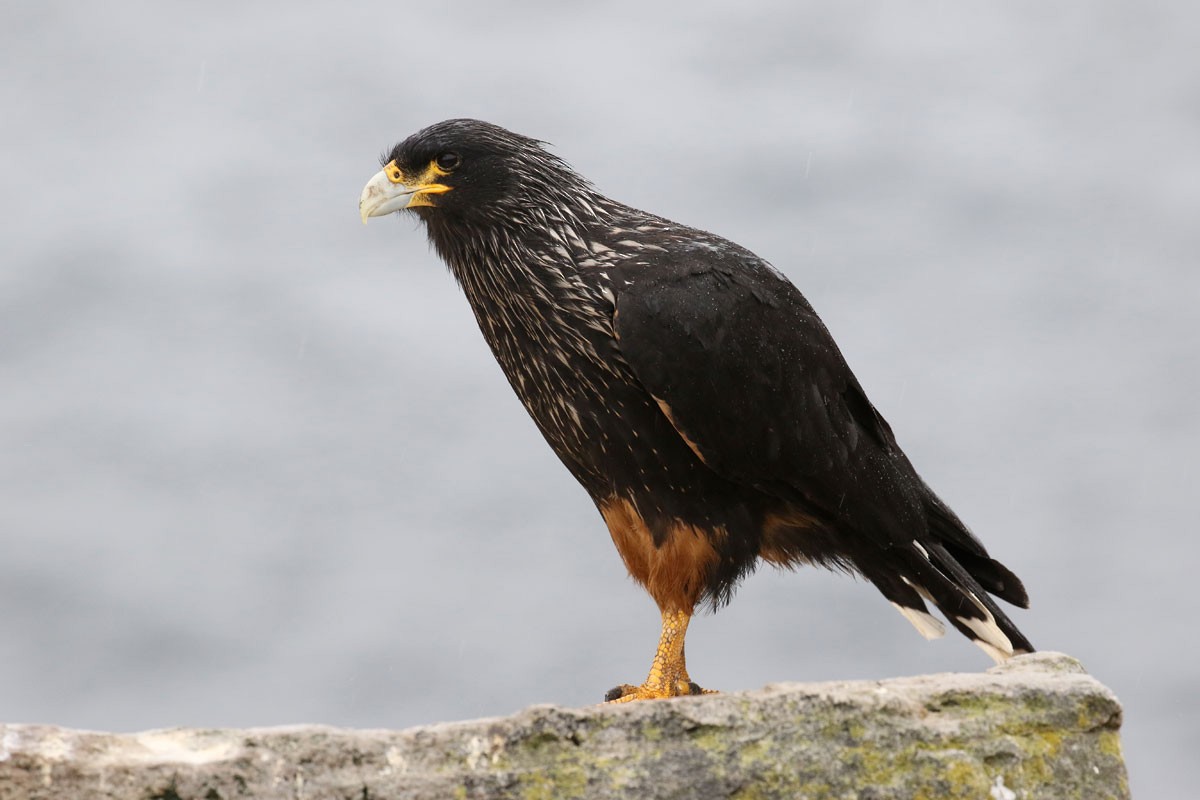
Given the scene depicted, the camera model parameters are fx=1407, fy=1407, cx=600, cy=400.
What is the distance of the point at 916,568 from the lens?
174 inches

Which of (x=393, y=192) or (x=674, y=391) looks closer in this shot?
(x=674, y=391)

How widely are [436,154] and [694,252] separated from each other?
0.83m

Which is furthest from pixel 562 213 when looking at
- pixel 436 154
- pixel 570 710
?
pixel 570 710

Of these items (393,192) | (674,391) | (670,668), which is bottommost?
(670,668)

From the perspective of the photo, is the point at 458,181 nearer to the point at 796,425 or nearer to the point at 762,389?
the point at 762,389

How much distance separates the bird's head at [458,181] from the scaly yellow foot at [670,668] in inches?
50.8

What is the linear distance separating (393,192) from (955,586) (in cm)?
211

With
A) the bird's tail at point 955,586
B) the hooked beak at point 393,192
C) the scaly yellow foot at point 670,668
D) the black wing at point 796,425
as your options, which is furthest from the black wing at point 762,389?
the hooked beak at point 393,192

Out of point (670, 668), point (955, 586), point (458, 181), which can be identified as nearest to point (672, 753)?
point (670, 668)

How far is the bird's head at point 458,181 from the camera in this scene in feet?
13.8

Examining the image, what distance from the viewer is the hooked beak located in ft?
13.8

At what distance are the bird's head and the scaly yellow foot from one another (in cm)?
129

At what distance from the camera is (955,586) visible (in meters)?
4.38

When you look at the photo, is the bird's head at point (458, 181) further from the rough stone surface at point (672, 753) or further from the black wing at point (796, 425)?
the rough stone surface at point (672, 753)
